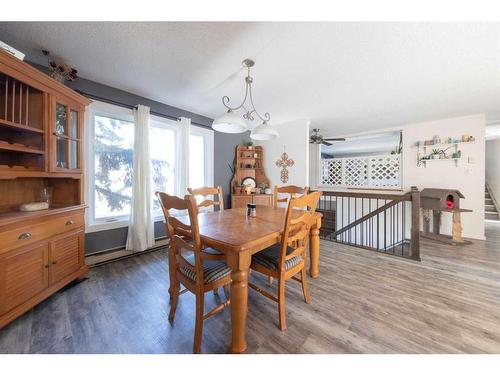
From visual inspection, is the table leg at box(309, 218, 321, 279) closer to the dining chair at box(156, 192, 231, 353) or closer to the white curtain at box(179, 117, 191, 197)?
the dining chair at box(156, 192, 231, 353)

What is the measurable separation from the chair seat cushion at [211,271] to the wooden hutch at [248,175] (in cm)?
249

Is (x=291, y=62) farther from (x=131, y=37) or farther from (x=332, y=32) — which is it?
(x=131, y=37)

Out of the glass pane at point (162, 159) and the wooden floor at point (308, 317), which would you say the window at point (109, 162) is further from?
the wooden floor at point (308, 317)

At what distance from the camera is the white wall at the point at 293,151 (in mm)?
4039

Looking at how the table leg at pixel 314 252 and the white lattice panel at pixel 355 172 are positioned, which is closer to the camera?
the table leg at pixel 314 252

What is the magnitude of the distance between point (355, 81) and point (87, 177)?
3.64m

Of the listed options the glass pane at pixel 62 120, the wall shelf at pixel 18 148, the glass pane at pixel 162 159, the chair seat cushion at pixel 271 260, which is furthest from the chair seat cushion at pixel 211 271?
the glass pane at pixel 162 159

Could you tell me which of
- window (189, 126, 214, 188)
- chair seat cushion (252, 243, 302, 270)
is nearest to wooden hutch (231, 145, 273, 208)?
window (189, 126, 214, 188)

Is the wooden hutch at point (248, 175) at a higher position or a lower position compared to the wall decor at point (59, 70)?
lower

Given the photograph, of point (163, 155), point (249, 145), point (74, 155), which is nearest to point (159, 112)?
point (163, 155)

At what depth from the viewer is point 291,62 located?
196 cm

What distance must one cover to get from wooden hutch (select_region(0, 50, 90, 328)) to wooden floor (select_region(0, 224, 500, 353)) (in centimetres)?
27

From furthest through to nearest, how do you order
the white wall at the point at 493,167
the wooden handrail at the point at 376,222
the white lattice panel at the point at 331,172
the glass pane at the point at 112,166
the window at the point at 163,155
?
the white wall at the point at 493,167 → the white lattice panel at the point at 331,172 → the window at the point at 163,155 → the wooden handrail at the point at 376,222 → the glass pane at the point at 112,166

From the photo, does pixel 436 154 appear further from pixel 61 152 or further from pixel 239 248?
pixel 61 152
